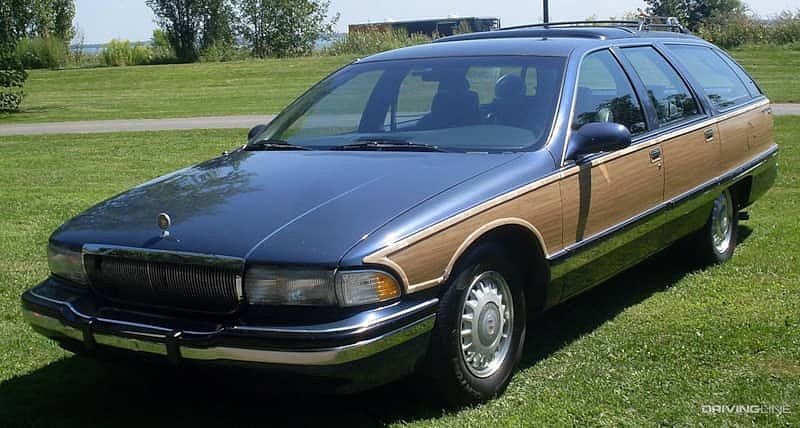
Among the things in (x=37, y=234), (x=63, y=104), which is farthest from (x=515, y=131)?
(x=63, y=104)

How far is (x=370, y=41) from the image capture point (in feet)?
144

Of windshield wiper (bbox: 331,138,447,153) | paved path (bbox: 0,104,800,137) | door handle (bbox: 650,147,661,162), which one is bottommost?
paved path (bbox: 0,104,800,137)

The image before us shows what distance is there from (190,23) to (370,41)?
12.4 m

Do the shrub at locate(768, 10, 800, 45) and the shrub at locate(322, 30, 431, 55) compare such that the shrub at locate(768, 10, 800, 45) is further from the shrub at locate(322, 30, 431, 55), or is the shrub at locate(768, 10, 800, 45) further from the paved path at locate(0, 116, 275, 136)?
the paved path at locate(0, 116, 275, 136)

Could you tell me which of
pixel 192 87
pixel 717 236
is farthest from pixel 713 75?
pixel 192 87

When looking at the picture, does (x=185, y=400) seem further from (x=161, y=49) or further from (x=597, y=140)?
(x=161, y=49)

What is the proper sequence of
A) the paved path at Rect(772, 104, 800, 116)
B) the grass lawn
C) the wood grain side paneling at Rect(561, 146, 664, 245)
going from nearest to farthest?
1. the wood grain side paneling at Rect(561, 146, 664, 245)
2. the paved path at Rect(772, 104, 800, 116)
3. the grass lawn

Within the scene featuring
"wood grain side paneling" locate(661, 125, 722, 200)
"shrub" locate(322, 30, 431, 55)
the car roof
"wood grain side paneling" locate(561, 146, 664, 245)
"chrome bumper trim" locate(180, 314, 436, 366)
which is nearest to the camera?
"chrome bumper trim" locate(180, 314, 436, 366)

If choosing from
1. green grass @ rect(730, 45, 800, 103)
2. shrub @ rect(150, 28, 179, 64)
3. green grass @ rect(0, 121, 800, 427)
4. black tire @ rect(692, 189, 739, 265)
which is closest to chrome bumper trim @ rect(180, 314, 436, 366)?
green grass @ rect(0, 121, 800, 427)

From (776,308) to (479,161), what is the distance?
83.0 inches

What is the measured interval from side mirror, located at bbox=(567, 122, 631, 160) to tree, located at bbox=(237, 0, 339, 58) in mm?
52764

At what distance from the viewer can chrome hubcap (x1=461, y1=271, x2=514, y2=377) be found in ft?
12.9

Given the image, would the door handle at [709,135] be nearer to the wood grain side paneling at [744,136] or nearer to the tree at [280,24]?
the wood grain side paneling at [744,136]

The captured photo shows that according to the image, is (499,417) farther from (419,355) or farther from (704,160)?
(704,160)
